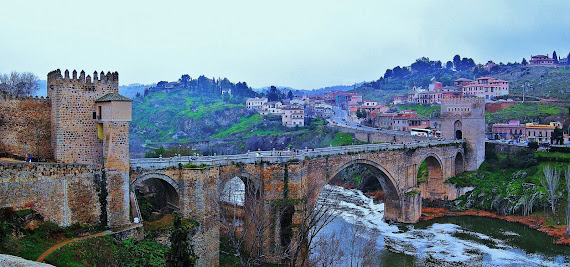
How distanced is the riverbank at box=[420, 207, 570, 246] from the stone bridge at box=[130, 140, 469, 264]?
2716mm

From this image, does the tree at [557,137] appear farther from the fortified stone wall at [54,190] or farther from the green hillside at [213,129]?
the fortified stone wall at [54,190]

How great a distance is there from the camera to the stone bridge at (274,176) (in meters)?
20.1

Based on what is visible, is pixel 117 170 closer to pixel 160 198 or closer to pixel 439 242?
pixel 160 198

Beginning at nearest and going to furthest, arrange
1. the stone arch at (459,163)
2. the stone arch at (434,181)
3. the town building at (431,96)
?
the stone arch at (434,181)
the stone arch at (459,163)
the town building at (431,96)

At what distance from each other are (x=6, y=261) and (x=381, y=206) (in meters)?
31.9

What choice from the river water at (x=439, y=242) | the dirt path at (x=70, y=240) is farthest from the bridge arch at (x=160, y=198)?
the river water at (x=439, y=242)

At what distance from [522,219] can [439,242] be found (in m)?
8.38

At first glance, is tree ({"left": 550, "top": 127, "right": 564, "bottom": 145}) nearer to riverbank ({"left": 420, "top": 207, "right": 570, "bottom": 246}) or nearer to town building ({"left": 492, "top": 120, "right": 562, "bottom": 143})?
town building ({"left": 492, "top": 120, "right": 562, "bottom": 143})

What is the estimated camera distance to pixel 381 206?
38406mm

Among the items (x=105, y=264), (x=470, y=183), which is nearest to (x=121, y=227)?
(x=105, y=264)

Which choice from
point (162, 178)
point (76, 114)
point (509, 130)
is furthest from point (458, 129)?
point (76, 114)

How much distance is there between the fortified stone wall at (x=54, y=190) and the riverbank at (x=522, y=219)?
83.2 feet

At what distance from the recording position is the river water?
24875 millimetres

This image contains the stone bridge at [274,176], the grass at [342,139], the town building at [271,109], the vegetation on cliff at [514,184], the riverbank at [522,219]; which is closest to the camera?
the stone bridge at [274,176]
